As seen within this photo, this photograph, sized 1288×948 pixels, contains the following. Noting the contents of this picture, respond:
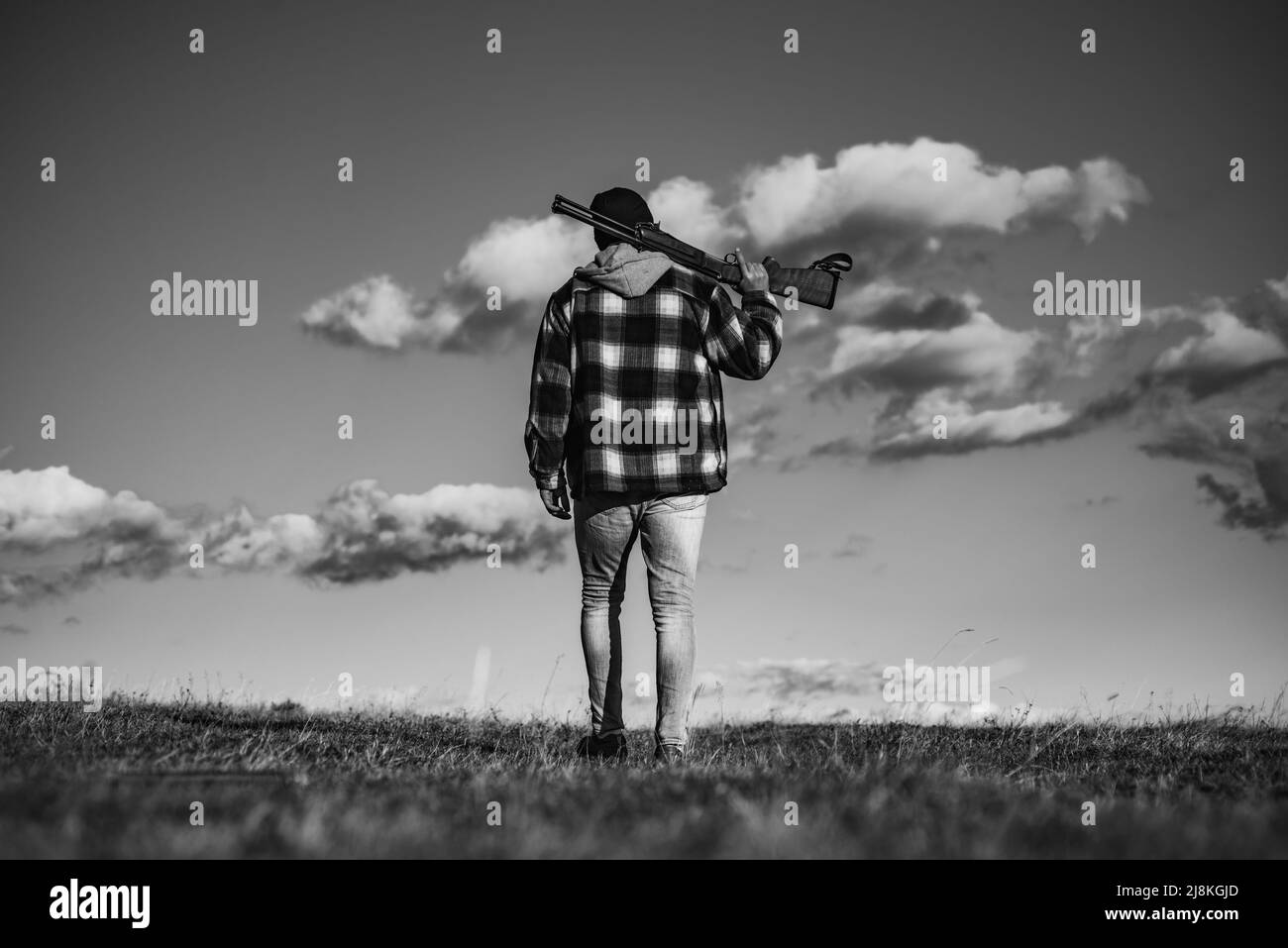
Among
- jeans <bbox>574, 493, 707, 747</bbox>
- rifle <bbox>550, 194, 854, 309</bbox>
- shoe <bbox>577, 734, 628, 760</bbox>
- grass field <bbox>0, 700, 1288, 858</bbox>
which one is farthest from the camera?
rifle <bbox>550, 194, 854, 309</bbox>

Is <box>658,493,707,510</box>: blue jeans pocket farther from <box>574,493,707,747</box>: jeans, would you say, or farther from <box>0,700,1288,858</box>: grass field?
<box>0,700,1288,858</box>: grass field

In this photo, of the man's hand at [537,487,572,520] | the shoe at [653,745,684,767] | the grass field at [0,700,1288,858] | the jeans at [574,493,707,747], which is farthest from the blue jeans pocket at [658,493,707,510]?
the grass field at [0,700,1288,858]

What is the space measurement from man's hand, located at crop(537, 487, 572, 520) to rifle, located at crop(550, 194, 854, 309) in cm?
178

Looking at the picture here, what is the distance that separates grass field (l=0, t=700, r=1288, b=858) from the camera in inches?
129

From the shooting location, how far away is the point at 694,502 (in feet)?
22.8

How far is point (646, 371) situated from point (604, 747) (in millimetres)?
2438

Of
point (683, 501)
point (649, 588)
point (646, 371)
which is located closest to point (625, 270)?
point (646, 371)

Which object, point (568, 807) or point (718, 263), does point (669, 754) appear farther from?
point (718, 263)

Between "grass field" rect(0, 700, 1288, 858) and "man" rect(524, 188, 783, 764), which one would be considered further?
"man" rect(524, 188, 783, 764)

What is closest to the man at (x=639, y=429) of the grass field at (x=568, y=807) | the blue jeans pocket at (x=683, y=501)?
the blue jeans pocket at (x=683, y=501)

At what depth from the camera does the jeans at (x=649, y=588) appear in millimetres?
6816

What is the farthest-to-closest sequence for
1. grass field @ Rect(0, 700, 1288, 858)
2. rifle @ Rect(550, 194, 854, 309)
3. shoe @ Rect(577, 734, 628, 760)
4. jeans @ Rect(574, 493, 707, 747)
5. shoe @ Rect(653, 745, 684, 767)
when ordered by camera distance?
1. rifle @ Rect(550, 194, 854, 309)
2. shoe @ Rect(577, 734, 628, 760)
3. jeans @ Rect(574, 493, 707, 747)
4. shoe @ Rect(653, 745, 684, 767)
5. grass field @ Rect(0, 700, 1288, 858)

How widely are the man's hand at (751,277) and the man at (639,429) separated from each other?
0.01 m
